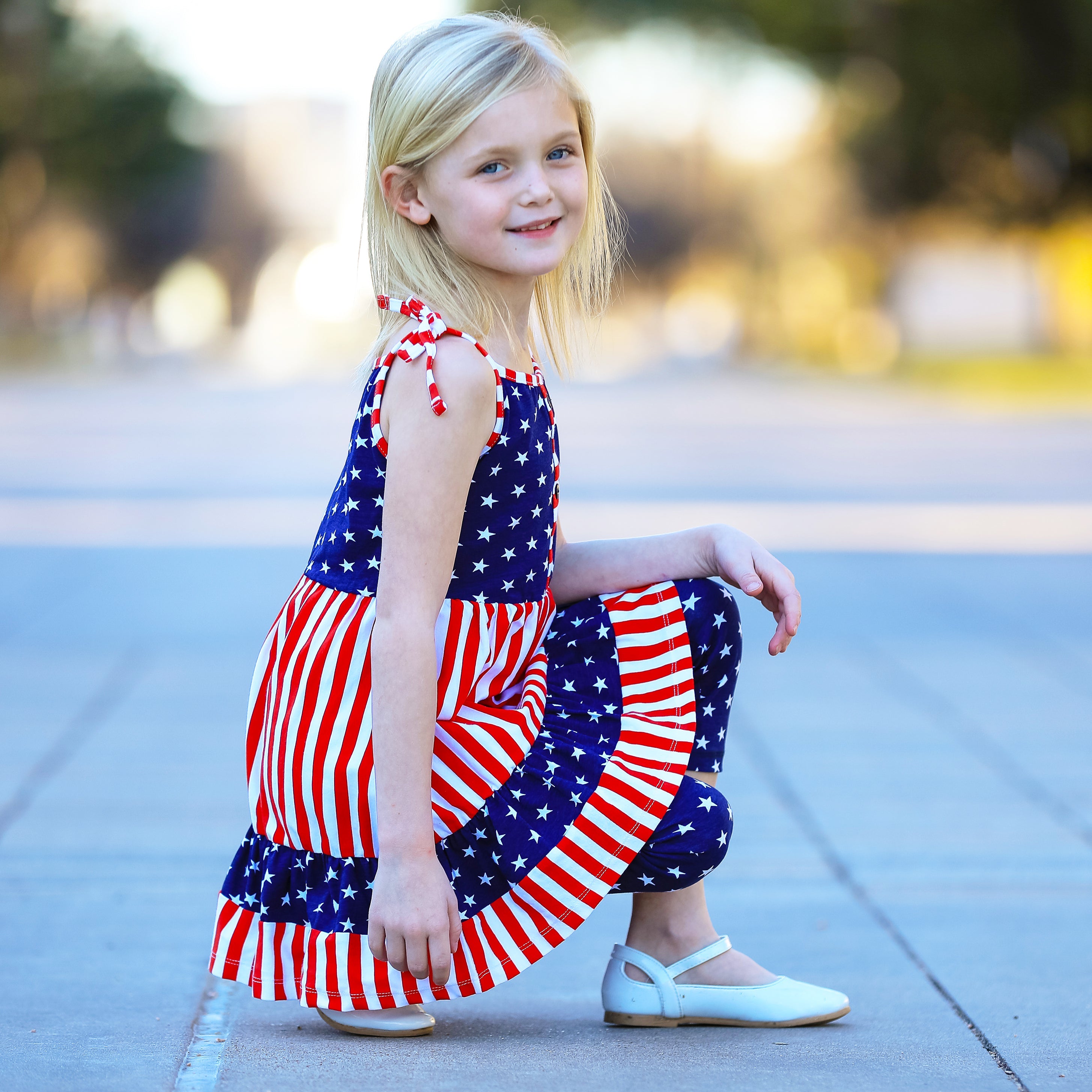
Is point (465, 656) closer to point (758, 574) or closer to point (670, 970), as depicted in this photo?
point (758, 574)

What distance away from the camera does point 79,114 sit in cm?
4775

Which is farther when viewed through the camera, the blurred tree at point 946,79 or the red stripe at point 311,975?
the blurred tree at point 946,79

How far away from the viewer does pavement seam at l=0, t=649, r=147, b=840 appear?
13.0ft

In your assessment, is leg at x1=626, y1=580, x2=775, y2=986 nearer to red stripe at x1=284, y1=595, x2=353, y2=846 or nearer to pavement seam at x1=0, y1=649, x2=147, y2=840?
red stripe at x1=284, y1=595, x2=353, y2=846

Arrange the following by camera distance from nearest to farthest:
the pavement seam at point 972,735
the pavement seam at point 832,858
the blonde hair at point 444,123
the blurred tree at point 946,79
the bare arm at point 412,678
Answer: the bare arm at point 412,678 → the blonde hair at point 444,123 → the pavement seam at point 832,858 → the pavement seam at point 972,735 → the blurred tree at point 946,79

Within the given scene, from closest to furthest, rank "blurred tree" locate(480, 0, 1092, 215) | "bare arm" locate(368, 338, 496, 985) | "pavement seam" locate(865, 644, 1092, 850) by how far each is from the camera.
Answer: "bare arm" locate(368, 338, 496, 985) < "pavement seam" locate(865, 644, 1092, 850) < "blurred tree" locate(480, 0, 1092, 215)

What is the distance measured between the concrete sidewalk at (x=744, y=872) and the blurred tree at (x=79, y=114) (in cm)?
4231

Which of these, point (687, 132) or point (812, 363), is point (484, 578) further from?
point (687, 132)

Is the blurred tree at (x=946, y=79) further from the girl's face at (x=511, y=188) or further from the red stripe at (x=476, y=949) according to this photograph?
the red stripe at (x=476, y=949)

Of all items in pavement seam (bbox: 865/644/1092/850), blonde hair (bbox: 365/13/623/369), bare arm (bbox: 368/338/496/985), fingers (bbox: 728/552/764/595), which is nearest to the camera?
bare arm (bbox: 368/338/496/985)

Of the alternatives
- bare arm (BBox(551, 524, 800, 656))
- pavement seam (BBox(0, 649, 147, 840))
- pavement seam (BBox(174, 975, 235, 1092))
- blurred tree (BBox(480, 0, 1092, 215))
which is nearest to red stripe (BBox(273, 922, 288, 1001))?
pavement seam (BBox(174, 975, 235, 1092))

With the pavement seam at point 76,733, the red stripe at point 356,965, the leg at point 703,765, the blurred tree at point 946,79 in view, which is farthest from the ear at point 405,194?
the blurred tree at point 946,79

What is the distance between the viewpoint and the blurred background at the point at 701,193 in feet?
102

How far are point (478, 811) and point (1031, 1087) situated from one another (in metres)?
0.81
